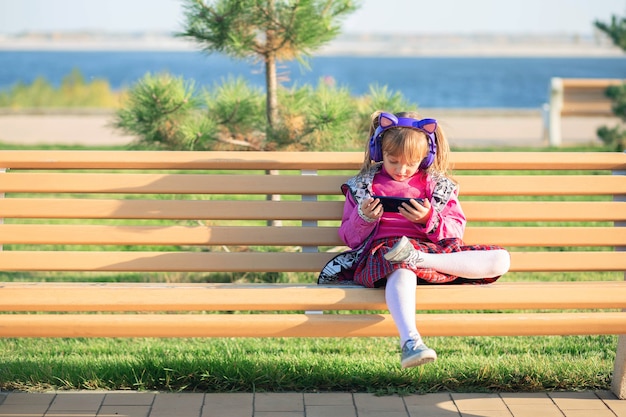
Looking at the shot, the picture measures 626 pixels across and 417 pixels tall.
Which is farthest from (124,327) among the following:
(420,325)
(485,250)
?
(485,250)

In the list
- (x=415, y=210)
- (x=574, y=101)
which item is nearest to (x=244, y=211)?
(x=415, y=210)

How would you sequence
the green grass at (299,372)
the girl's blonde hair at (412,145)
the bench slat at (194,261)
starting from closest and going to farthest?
the girl's blonde hair at (412,145) < the bench slat at (194,261) < the green grass at (299,372)

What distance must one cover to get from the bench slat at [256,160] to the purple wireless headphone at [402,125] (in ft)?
0.58

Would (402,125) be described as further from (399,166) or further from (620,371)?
(620,371)

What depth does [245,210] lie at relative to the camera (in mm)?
3561

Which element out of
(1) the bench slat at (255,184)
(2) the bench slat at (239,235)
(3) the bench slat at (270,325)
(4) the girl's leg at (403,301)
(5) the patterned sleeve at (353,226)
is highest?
(1) the bench slat at (255,184)

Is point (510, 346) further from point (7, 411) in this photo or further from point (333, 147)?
point (7, 411)

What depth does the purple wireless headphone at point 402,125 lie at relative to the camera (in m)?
3.34

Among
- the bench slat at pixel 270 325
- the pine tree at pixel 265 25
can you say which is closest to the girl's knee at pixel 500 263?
the bench slat at pixel 270 325

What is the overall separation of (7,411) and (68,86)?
1625 centimetres

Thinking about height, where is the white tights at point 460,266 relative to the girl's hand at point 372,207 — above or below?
below

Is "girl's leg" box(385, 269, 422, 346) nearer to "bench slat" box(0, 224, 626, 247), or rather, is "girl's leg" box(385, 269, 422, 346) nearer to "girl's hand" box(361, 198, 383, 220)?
"girl's hand" box(361, 198, 383, 220)

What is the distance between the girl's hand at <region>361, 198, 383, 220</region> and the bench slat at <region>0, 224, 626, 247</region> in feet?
0.95

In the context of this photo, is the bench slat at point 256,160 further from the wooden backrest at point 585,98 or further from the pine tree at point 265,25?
the wooden backrest at point 585,98
